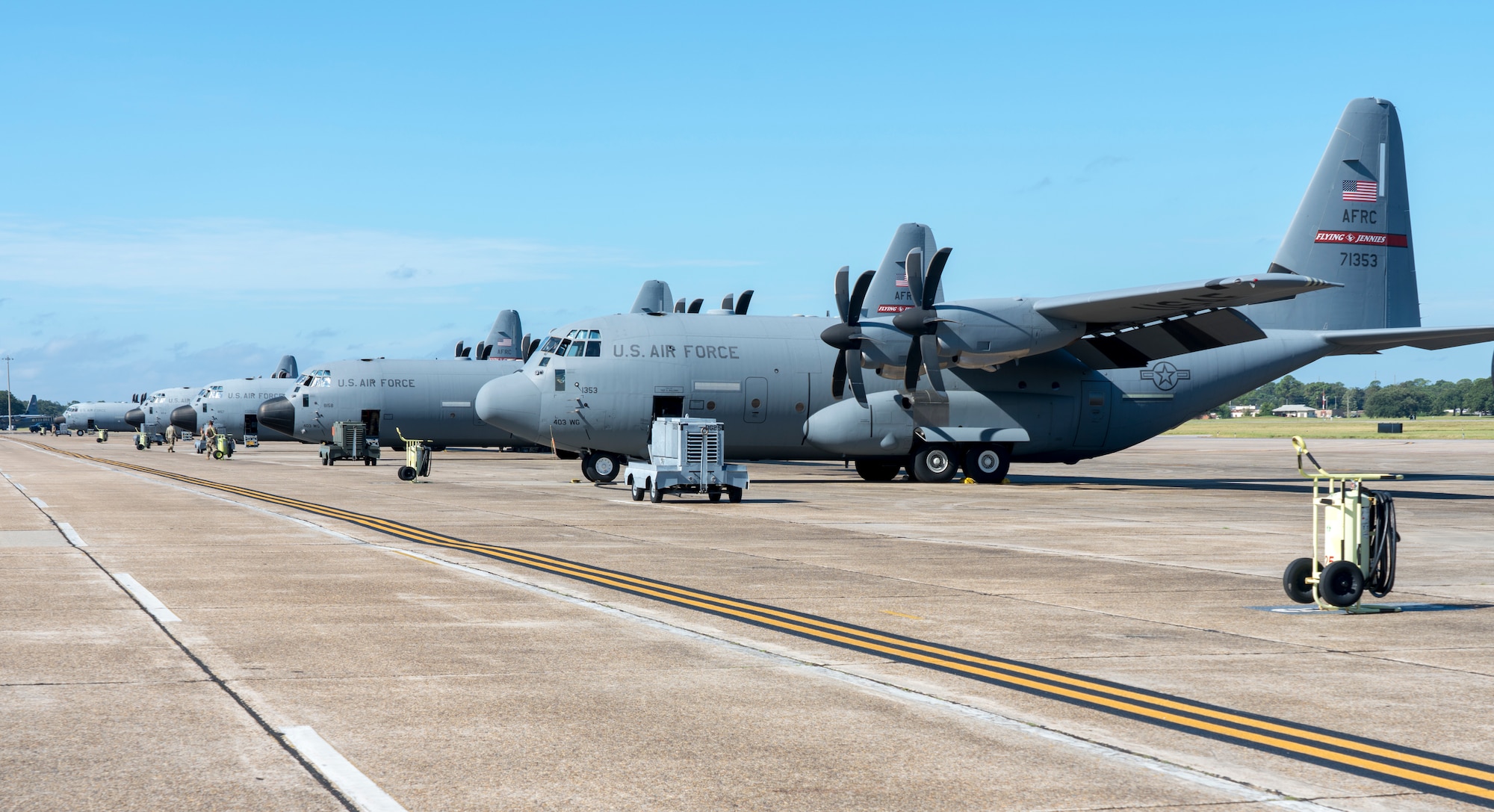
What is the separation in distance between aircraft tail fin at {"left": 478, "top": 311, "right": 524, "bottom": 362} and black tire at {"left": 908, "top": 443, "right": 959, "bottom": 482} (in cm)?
4042

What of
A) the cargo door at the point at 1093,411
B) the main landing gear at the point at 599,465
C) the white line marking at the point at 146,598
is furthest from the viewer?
the cargo door at the point at 1093,411

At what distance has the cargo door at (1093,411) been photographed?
3862 cm

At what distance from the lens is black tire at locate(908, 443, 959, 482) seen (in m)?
37.7

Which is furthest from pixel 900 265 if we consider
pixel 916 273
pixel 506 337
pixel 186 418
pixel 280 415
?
pixel 186 418

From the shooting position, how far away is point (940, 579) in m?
15.5

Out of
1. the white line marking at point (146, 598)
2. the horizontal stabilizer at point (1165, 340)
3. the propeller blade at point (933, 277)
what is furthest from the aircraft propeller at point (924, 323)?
the white line marking at point (146, 598)

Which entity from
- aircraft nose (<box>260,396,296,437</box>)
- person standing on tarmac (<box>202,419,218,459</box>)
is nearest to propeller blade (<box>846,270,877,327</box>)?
aircraft nose (<box>260,396,296,437</box>)

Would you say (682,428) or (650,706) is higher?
(682,428)

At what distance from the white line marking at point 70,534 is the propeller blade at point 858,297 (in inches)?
775

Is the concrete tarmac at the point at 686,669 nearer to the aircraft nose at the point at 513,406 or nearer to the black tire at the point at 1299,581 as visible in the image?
the black tire at the point at 1299,581

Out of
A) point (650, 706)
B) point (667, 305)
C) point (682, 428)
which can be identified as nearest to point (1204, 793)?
point (650, 706)

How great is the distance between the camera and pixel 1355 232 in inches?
1539

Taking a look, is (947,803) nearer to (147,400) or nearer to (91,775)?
(91,775)

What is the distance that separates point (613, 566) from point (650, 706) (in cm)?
819
